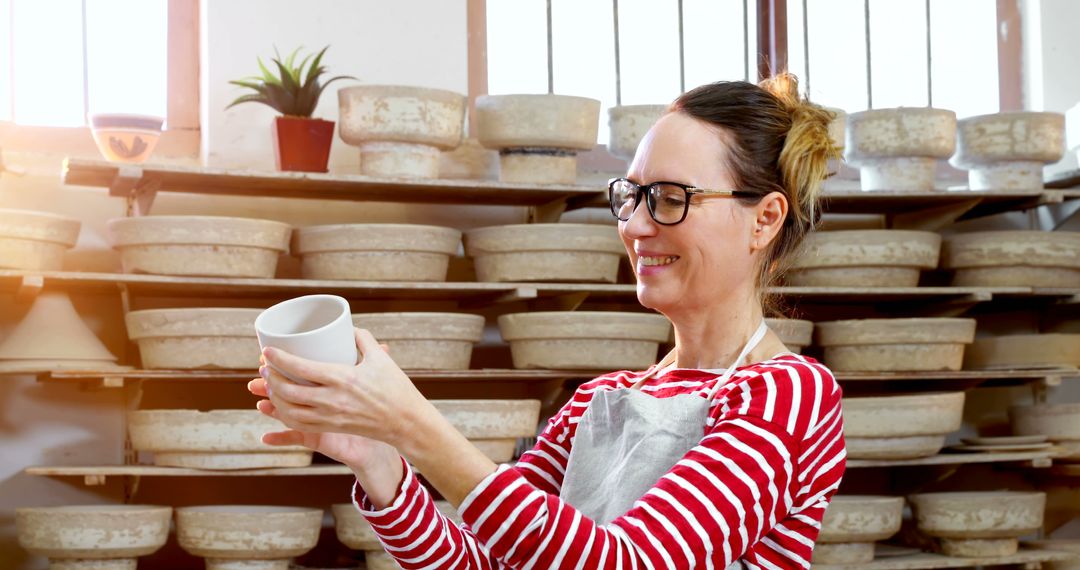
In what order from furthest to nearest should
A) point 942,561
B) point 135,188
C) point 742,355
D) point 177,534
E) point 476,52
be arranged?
point 476,52 → point 942,561 → point 135,188 → point 177,534 → point 742,355

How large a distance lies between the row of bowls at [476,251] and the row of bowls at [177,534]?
52 centimetres

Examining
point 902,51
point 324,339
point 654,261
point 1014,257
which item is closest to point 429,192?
point 1014,257

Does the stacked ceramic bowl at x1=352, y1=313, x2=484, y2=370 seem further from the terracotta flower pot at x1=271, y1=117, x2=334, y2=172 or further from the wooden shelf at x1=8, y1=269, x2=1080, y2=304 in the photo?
the terracotta flower pot at x1=271, y1=117, x2=334, y2=172

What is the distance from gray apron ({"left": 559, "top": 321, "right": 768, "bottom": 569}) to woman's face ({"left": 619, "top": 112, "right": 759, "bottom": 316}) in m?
0.07

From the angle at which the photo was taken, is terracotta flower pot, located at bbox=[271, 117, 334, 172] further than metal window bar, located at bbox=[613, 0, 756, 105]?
No

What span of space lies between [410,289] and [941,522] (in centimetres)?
145

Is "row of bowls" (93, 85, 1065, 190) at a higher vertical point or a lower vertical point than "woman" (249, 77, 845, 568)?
higher

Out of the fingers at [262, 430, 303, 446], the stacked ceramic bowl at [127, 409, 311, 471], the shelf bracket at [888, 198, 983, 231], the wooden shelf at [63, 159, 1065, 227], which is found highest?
the wooden shelf at [63, 159, 1065, 227]

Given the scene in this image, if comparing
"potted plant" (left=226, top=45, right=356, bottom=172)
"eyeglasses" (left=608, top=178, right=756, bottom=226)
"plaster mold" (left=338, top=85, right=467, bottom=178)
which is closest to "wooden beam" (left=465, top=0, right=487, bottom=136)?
"plaster mold" (left=338, top=85, right=467, bottom=178)

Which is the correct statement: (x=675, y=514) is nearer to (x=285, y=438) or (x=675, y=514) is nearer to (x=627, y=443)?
(x=627, y=443)

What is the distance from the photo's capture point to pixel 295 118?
2.96m

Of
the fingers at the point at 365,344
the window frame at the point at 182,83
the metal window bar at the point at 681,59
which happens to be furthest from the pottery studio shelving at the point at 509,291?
the fingers at the point at 365,344

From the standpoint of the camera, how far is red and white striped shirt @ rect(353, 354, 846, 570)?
0.97 meters

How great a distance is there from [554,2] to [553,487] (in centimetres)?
254
